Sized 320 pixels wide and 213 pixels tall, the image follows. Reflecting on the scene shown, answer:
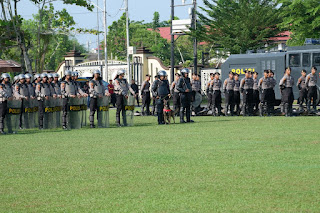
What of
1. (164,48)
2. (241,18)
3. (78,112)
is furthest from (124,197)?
(164,48)

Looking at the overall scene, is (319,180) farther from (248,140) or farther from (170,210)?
(248,140)

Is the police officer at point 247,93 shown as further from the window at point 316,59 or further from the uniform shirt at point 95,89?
the uniform shirt at point 95,89

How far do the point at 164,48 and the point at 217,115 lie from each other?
167 ft

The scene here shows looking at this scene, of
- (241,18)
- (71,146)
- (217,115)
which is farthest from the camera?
(241,18)

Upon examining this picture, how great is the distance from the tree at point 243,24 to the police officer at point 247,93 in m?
16.9

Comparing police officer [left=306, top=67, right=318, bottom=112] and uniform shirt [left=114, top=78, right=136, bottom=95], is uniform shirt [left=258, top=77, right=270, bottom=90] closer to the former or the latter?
police officer [left=306, top=67, right=318, bottom=112]

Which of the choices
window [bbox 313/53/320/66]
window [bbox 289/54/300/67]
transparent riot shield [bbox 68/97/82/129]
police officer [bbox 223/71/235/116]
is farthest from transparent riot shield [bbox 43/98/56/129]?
window [bbox 313/53/320/66]

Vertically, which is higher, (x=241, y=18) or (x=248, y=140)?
(x=241, y=18)

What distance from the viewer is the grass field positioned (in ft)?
28.4

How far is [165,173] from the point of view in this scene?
11.1m

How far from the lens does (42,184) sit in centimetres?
1041

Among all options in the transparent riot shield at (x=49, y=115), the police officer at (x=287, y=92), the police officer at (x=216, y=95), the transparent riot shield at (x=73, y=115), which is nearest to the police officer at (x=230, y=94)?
the police officer at (x=216, y=95)

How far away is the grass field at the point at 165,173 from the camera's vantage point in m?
8.66

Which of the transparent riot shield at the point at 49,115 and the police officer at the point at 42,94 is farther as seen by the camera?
the transparent riot shield at the point at 49,115
